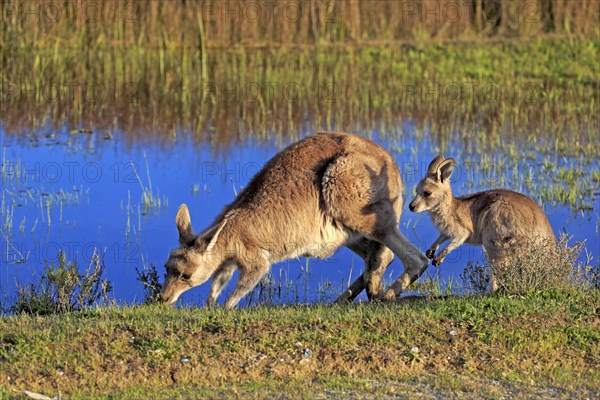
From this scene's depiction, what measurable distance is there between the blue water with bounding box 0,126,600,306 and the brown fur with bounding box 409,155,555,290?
1151 millimetres

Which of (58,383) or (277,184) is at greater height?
(277,184)

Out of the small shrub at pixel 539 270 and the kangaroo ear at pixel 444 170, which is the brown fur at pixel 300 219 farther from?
the small shrub at pixel 539 270

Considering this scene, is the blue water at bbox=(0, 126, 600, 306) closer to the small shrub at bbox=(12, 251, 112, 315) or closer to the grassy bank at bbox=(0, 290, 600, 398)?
the small shrub at bbox=(12, 251, 112, 315)

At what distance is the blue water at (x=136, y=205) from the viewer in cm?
1229

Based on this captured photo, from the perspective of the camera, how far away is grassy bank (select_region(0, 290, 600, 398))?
7715 millimetres

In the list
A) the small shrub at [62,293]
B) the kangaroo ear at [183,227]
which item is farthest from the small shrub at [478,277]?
the small shrub at [62,293]

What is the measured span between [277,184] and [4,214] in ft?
15.8

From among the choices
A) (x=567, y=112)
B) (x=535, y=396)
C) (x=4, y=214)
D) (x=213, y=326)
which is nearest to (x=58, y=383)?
(x=213, y=326)

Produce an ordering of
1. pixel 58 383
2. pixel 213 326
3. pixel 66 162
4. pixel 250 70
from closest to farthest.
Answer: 1. pixel 58 383
2. pixel 213 326
3. pixel 66 162
4. pixel 250 70

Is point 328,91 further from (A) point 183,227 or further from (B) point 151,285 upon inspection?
(A) point 183,227

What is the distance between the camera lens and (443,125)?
1822cm

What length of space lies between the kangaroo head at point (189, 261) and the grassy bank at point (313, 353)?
37.7 inches

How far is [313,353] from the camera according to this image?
8.14 m

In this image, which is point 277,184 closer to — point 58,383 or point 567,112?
point 58,383
